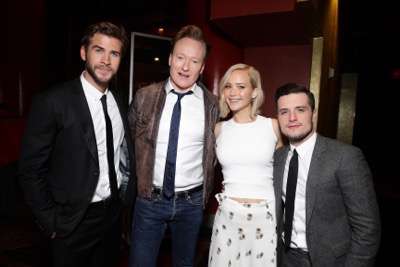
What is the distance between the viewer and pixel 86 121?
1.96 meters

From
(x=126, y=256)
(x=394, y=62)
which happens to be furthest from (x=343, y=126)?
(x=126, y=256)

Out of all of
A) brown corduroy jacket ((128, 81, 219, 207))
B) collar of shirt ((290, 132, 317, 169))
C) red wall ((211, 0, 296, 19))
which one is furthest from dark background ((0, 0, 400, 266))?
collar of shirt ((290, 132, 317, 169))

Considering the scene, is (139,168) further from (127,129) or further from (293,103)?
(293,103)

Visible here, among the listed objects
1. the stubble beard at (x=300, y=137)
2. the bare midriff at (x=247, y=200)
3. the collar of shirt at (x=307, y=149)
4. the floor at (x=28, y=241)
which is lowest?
the floor at (x=28, y=241)

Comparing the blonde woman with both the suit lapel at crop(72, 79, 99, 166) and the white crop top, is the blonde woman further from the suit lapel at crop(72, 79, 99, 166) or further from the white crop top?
the suit lapel at crop(72, 79, 99, 166)

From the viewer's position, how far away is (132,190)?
7.63 ft

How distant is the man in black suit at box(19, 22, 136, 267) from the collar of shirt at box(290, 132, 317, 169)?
3.52 ft

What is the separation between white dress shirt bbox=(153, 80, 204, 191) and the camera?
2.38 m

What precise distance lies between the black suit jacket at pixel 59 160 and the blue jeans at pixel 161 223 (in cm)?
53

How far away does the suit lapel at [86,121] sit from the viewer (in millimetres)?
1941

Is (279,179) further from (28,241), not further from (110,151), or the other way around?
(28,241)

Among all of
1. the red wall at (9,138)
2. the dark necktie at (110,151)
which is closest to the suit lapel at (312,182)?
the dark necktie at (110,151)

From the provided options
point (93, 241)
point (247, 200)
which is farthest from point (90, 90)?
point (247, 200)

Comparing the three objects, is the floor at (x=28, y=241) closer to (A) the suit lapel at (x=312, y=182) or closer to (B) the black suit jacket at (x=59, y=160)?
(B) the black suit jacket at (x=59, y=160)
